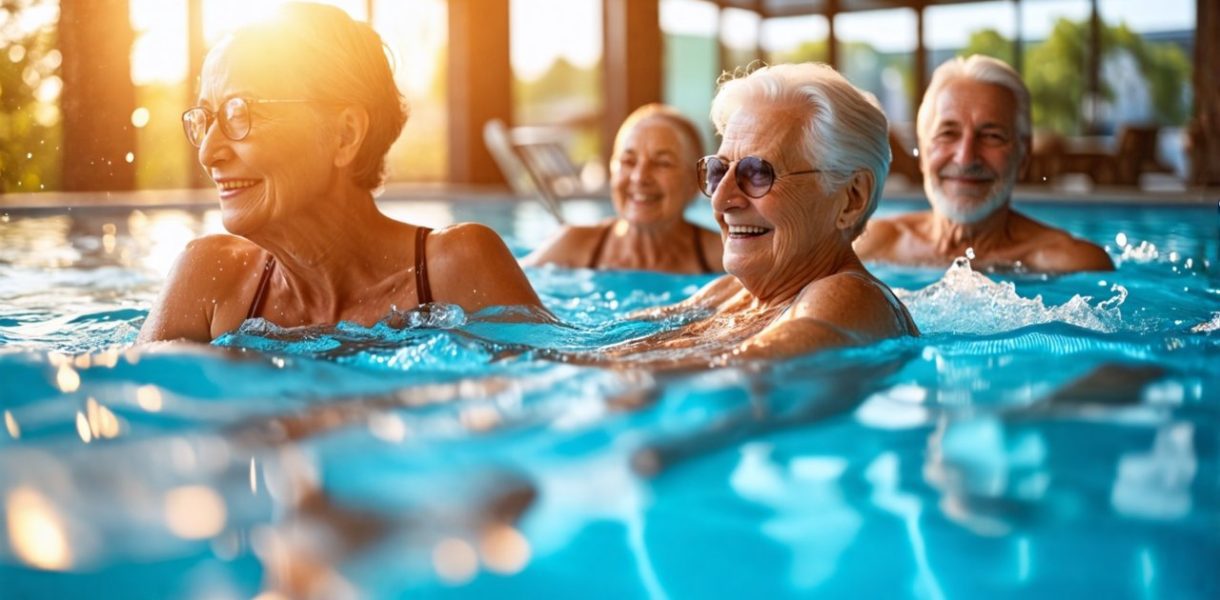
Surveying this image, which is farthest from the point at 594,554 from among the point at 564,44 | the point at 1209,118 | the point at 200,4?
the point at 564,44

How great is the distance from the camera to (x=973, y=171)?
488cm

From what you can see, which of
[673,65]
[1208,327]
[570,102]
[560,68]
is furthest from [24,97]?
[570,102]

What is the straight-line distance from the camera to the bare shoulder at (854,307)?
2432mm

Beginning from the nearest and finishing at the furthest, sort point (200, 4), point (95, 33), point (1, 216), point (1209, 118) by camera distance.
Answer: point (95, 33)
point (1, 216)
point (1209, 118)
point (200, 4)

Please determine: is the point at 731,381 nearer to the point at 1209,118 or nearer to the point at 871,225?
the point at 871,225

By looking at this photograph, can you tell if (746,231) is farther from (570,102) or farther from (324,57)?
(570,102)

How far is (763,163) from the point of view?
→ 2697mm

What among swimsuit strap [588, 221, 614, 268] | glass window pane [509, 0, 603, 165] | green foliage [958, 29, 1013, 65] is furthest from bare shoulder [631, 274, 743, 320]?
green foliage [958, 29, 1013, 65]

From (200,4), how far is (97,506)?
12202 millimetres

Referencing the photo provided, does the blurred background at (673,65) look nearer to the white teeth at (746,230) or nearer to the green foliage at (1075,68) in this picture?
the green foliage at (1075,68)

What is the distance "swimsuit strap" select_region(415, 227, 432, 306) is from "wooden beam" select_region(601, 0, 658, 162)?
1328cm

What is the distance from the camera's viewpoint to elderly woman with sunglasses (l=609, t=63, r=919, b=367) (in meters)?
2.65

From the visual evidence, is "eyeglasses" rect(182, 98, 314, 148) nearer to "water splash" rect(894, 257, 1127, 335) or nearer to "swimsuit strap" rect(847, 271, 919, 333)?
"swimsuit strap" rect(847, 271, 919, 333)

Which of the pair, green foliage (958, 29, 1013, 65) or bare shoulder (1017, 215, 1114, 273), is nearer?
bare shoulder (1017, 215, 1114, 273)
